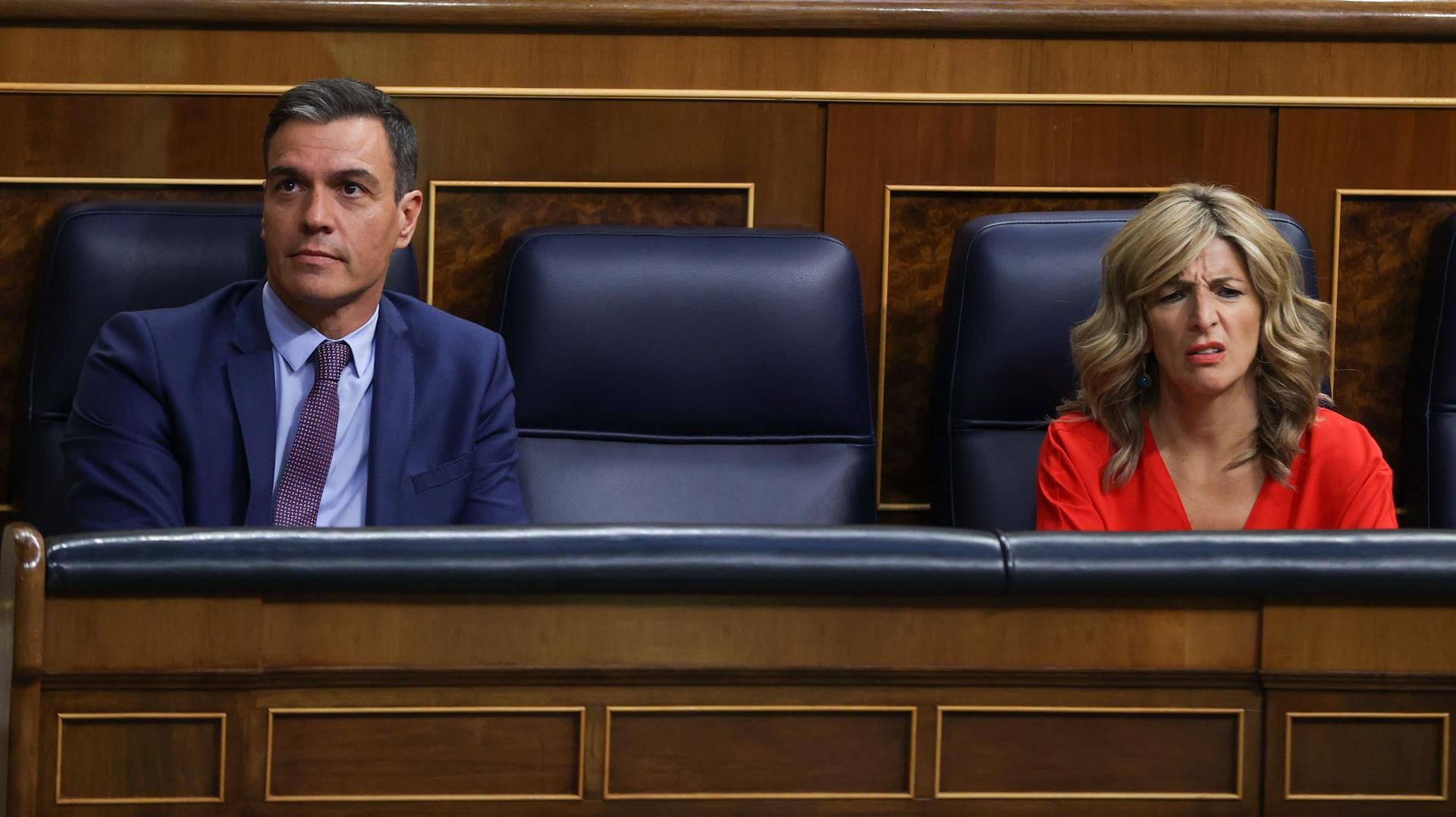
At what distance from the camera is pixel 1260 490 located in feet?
4.44

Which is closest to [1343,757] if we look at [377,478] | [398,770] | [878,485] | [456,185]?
[398,770]

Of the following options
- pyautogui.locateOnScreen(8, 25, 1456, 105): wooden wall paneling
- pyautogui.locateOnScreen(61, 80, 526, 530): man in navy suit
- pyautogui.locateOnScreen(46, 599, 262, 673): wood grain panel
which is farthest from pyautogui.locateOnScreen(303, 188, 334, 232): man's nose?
pyautogui.locateOnScreen(46, 599, 262, 673): wood grain panel

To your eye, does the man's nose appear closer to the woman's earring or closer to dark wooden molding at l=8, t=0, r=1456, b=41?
dark wooden molding at l=8, t=0, r=1456, b=41

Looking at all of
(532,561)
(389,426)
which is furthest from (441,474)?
(532,561)

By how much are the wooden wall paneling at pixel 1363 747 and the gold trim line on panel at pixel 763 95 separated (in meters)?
1.01

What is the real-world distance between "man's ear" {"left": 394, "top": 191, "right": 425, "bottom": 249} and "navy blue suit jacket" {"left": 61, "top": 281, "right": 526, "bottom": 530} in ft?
0.29

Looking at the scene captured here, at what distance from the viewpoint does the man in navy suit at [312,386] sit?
1.25 meters

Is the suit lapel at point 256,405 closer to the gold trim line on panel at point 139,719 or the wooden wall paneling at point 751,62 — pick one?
the wooden wall paneling at point 751,62

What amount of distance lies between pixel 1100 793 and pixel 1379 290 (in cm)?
112

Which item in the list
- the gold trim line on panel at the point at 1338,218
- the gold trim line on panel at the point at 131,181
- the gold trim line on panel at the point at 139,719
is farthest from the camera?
the gold trim line on panel at the point at 1338,218

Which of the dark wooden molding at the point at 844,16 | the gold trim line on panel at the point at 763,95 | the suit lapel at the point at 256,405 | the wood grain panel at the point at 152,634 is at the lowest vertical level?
the wood grain panel at the point at 152,634

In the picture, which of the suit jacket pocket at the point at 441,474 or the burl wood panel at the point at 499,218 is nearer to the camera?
the suit jacket pocket at the point at 441,474

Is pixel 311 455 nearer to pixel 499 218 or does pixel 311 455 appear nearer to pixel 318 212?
pixel 318 212

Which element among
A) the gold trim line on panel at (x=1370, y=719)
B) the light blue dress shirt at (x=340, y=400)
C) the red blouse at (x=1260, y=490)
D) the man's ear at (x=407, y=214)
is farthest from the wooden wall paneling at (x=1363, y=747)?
the man's ear at (x=407, y=214)
